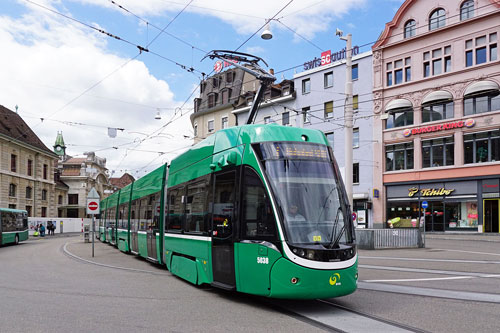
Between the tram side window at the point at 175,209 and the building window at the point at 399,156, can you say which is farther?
the building window at the point at 399,156

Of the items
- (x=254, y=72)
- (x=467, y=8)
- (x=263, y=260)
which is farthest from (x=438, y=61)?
(x=263, y=260)

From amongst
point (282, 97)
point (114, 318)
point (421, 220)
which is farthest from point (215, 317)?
point (282, 97)

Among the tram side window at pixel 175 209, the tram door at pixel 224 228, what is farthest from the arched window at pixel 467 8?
the tram door at pixel 224 228

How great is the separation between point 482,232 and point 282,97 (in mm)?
21561

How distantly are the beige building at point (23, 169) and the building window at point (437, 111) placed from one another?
41932 millimetres

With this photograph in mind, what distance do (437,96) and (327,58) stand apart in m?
11.3

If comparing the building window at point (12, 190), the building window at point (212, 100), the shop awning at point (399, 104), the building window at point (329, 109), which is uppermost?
the building window at point (212, 100)

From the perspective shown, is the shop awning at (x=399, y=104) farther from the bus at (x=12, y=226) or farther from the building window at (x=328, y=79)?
the bus at (x=12, y=226)

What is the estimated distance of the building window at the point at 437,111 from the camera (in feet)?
110

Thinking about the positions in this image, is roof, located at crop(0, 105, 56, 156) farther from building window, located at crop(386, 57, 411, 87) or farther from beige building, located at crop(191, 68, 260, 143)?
building window, located at crop(386, 57, 411, 87)

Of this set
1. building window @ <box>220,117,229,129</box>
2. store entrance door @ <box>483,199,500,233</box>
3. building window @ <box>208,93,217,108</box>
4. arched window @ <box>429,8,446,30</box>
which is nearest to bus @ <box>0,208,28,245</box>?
building window @ <box>220,117,229,129</box>

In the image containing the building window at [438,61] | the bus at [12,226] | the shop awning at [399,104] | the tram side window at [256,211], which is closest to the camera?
the tram side window at [256,211]

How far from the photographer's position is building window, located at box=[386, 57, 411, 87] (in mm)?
36062

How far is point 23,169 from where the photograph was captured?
180 feet
